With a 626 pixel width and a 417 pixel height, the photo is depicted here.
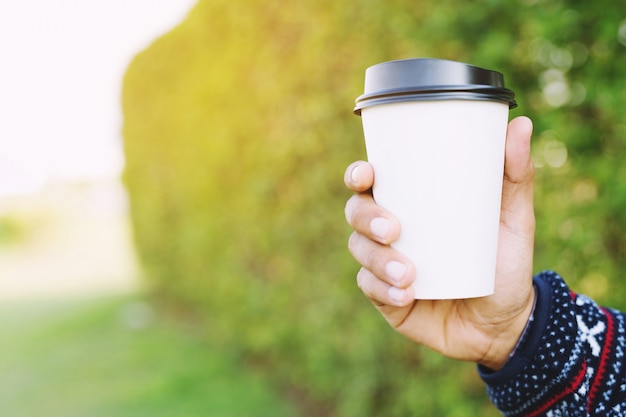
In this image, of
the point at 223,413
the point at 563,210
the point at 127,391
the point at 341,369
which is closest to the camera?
the point at 563,210

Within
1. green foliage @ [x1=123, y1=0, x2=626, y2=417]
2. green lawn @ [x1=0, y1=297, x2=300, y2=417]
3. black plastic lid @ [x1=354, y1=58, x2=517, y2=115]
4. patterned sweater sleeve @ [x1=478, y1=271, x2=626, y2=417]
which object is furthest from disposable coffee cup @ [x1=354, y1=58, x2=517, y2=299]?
green lawn @ [x1=0, y1=297, x2=300, y2=417]

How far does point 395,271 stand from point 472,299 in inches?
11.9

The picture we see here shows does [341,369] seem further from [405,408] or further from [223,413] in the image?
[223,413]

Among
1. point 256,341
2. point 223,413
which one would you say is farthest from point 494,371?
point 256,341

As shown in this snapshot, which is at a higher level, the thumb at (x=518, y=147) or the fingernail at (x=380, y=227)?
the thumb at (x=518, y=147)

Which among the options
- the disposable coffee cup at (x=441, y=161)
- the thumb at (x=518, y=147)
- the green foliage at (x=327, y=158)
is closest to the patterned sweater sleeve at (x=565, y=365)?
the disposable coffee cup at (x=441, y=161)

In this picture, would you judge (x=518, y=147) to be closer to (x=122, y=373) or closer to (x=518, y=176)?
(x=518, y=176)

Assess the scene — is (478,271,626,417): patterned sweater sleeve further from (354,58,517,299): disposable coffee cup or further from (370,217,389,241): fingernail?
(370,217,389,241): fingernail

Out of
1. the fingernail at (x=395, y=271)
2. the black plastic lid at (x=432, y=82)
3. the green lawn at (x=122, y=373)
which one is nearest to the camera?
the black plastic lid at (x=432, y=82)

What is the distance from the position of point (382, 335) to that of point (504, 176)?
→ 2169 millimetres

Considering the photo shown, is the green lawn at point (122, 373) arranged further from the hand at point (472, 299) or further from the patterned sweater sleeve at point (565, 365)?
the patterned sweater sleeve at point (565, 365)

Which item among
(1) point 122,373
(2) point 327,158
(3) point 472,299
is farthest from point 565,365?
(1) point 122,373

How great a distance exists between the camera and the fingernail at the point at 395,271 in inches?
49.7

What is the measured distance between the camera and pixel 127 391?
5.62 metres
